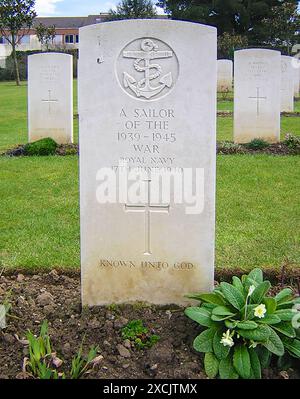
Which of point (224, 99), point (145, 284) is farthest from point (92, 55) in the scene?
point (224, 99)

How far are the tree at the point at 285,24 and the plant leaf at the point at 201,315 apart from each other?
31.1 metres

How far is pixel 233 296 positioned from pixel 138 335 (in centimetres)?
60

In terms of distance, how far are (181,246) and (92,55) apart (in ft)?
4.25

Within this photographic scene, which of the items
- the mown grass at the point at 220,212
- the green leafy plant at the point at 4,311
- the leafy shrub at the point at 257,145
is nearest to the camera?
the green leafy plant at the point at 4,311

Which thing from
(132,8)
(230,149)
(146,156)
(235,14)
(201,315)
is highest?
(132,8)

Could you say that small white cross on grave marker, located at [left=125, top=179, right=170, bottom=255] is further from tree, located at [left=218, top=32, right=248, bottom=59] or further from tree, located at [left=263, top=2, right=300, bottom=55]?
tree, located at [left=263, top=2, right=300, bottom=55]

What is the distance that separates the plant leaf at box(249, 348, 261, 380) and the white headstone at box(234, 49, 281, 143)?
8.14 m

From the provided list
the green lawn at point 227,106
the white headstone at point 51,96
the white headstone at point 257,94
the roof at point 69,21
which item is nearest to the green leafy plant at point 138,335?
the white headstone at point 257,94

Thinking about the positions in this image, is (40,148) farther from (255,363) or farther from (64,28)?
(64,28)

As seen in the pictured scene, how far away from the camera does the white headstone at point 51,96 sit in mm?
10820

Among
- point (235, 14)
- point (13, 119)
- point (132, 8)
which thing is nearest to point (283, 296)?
point (13, 119)

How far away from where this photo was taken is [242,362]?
2998 millimetres

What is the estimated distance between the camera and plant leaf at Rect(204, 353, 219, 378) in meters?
3.03

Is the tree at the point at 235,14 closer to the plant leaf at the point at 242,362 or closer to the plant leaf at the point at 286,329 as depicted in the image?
the plant leaf at the point at 286,329
